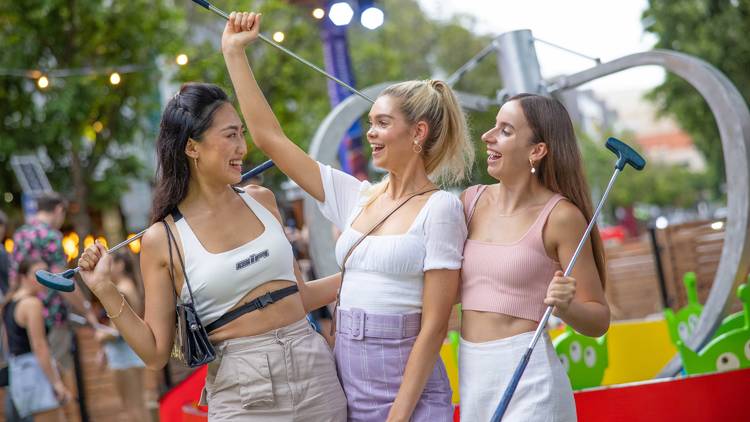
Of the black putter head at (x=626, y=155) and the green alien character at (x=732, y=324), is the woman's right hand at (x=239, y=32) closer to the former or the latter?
the black putter head at (x=626, y=155)

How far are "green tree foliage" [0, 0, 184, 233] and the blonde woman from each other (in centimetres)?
1354

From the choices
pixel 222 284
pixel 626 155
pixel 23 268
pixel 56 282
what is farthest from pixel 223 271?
pixel 23 268

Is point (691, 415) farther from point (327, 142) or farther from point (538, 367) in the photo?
point (327, 142)

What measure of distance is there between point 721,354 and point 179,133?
10.2ft

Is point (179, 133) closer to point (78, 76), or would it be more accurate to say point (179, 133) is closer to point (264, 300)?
point (264, 300)

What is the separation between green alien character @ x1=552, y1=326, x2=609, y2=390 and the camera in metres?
4.89

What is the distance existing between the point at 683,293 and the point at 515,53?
427 cm

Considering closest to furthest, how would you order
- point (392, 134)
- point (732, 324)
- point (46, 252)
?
point (392, 134), point (732, 324), point (46, 252)

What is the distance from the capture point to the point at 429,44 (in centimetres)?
3153

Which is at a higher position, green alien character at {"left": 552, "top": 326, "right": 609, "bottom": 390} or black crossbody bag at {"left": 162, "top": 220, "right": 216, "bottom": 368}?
black crossbody bag at {"left": 162, "top": 220, "right": 216, "bottom": 368}

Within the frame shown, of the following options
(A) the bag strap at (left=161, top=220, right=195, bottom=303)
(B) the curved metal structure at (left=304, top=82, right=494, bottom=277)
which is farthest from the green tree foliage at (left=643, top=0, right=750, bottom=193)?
(A) the bag strap at (left=161, top=220, right=195, bottom=303)

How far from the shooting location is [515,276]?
289cm

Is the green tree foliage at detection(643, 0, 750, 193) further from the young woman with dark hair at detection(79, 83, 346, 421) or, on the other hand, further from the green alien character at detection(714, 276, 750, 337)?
the young woman with dark hair at detection(79, 83, 346, 421)

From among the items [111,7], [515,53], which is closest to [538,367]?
[515,53]
